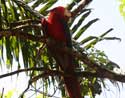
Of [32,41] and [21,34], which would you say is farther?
[32,41]

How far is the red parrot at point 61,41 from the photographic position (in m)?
2.51

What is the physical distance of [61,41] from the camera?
2.88 meters

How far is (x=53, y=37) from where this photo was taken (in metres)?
2.96

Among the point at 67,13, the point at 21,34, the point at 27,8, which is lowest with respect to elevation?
the point at 21,34

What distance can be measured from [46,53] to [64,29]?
9.9 inches

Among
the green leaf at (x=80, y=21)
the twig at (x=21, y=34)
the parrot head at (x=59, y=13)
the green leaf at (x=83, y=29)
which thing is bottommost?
the twig at (x=21, y=34)

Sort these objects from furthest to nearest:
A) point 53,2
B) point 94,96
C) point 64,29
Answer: point 53,2, point 64,29, point 94,96

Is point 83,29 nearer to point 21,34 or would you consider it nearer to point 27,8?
point 27,8

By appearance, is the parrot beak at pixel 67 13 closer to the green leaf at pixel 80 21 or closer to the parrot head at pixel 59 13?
the parrot head at pixel 59 13

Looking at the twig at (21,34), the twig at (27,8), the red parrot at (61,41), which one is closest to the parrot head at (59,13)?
the red parrot at (61,41)

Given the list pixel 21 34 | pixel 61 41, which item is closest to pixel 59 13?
pixel 61 41

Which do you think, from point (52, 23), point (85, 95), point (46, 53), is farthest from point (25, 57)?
point (85, 95)

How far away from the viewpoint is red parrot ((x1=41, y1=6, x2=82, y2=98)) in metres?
2.51

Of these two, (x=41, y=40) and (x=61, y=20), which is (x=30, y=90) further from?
(x=61, y=20)
